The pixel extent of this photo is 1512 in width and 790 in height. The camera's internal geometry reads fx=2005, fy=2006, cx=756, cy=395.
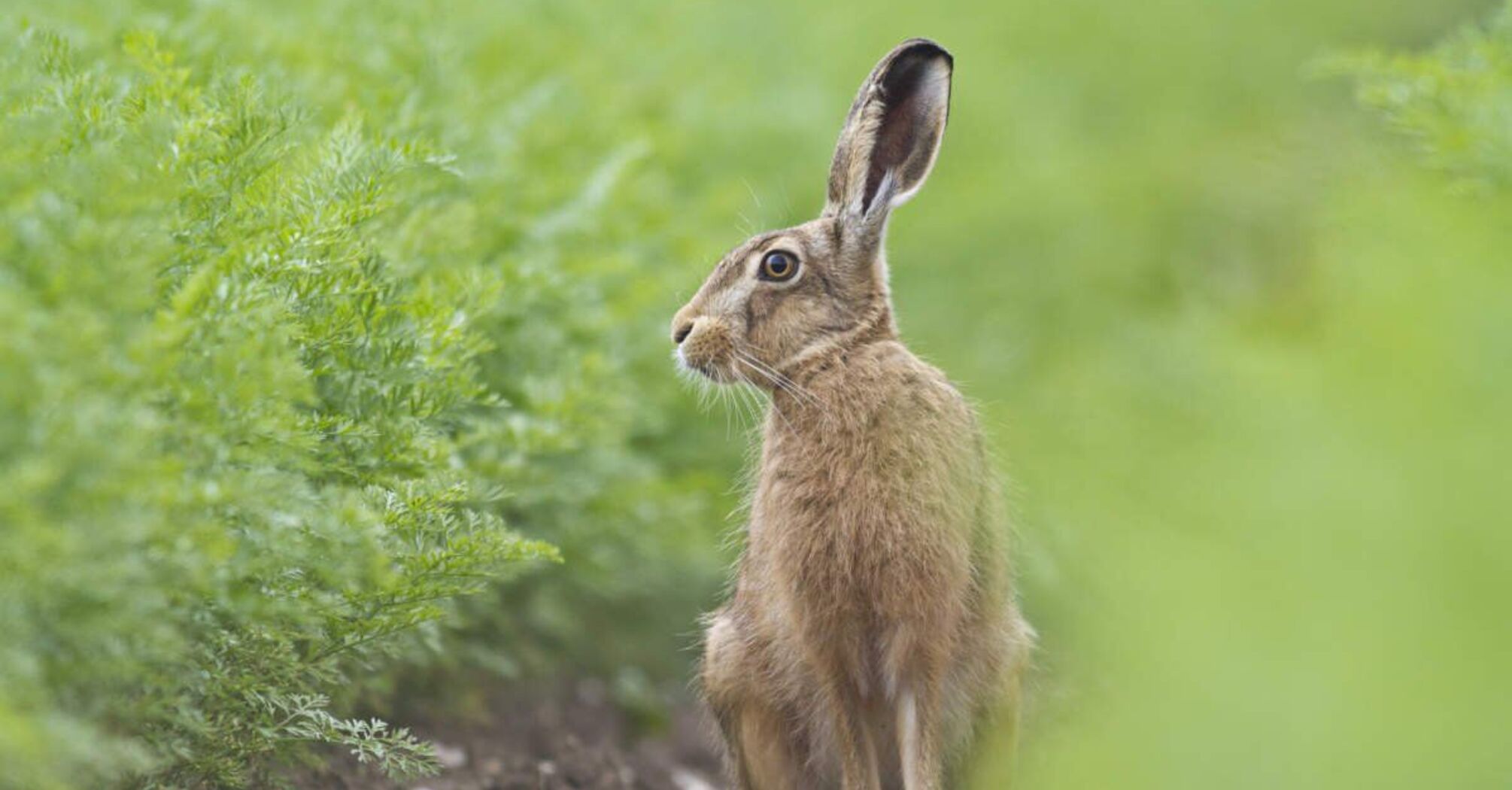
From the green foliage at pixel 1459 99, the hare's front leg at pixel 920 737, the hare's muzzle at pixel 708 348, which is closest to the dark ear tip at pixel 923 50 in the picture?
the hare's muzzle at pixel 708 348

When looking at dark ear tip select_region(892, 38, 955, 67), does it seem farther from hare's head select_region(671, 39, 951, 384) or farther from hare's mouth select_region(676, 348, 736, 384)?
hare's mouth select_region(676, 348, 736, 384)

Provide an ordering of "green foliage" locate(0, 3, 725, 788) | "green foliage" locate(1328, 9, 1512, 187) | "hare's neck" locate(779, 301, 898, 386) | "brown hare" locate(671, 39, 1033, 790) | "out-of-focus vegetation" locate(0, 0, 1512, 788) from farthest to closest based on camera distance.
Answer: "hare's neck" locate(779, 301, 898, 386), "brown hare" locate(671, 39, 1033, 790), "green foliage" locate(1328, 9, 1512, 187), "out-of-focus vegetation" locate(0, 0, 1512, 788), "green foliage" locate(0, 3, 725, 788)

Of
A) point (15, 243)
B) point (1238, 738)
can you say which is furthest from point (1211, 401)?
point (15, 243)

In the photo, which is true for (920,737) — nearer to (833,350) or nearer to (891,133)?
(833,350)

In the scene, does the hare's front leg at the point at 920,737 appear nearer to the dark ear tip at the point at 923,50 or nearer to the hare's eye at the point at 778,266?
the hare's eye at the point at 778,266

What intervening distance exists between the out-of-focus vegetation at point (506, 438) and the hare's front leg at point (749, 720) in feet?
1.60

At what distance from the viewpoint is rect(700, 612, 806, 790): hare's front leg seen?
4828mm

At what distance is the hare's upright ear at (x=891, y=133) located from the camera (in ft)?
16.2

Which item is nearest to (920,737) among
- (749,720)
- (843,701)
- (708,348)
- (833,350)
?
(843,701)

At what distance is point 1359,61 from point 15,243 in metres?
3.24

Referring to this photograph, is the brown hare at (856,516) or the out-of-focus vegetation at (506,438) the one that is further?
the brown hare at (856,516)

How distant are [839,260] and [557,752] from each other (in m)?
2.10

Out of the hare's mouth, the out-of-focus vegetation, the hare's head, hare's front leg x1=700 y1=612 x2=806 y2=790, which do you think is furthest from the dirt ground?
the hare's head

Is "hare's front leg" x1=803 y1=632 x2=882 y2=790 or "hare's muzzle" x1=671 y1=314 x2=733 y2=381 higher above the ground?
"hare's muzzle" x1=671 y1=314 x2=733 y2=381
